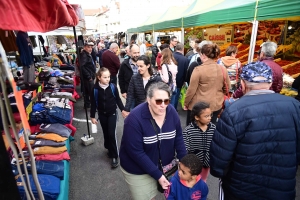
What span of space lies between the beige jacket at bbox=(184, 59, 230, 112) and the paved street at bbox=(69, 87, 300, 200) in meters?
1.33

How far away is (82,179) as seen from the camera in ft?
11.1

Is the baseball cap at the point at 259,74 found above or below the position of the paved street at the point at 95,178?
above

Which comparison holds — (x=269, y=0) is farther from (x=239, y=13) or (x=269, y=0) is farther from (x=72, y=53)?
(x=72, y=53)

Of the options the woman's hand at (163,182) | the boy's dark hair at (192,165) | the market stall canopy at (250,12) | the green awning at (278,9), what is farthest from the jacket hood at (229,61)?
the woman's hand at (163,182)

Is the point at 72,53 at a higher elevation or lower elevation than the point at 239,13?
lower

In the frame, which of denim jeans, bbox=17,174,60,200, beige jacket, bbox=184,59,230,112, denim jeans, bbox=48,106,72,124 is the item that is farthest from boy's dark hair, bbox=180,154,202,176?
denim jeans, bbox=48,106,72,124

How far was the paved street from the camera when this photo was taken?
303 centimetres

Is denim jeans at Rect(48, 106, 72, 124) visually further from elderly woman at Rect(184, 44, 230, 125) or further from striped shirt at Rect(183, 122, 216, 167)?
striped shirt at Rect(183, 122, 216, 167)

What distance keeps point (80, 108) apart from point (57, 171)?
14.7 feet

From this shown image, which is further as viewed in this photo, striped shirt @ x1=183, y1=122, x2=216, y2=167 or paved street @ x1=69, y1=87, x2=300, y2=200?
paved street @ x1=69, y1=87, x2=300, y2=200

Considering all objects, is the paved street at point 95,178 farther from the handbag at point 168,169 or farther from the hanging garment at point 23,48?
the hanging garment at point 23,48

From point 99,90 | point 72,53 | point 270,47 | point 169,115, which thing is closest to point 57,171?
point 99,90

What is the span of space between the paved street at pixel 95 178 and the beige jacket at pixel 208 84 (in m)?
1.33

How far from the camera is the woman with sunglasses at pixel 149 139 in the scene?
185 centimetres
